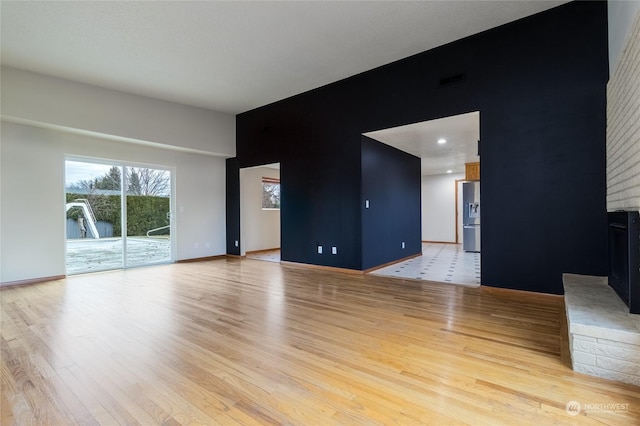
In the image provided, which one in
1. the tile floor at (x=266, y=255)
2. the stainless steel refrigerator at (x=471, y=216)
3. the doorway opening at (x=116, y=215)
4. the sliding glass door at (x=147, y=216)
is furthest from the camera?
the stainless steel refrigerator at (x=471, y=216)

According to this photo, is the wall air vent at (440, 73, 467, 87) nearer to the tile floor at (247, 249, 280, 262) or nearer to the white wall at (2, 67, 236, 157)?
the tile floor at (247, 249, 280, 262)

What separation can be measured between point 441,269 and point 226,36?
484 cm

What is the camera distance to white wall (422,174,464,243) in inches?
368

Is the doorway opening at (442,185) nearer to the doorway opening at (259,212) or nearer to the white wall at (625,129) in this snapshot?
the white wall at (625,129)

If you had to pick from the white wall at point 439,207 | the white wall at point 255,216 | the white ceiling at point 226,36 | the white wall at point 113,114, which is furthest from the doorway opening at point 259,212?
the white wall at point 439,207

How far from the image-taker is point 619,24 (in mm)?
2645

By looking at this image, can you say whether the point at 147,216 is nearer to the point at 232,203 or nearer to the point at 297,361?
the point at 232,203

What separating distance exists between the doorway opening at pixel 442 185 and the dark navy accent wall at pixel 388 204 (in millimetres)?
210

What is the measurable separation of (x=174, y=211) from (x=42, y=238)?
85.4 inches

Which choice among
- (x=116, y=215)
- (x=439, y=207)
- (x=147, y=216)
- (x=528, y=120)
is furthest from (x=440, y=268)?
(x=116, y=215)

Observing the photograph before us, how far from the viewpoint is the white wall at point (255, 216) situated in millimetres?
7242

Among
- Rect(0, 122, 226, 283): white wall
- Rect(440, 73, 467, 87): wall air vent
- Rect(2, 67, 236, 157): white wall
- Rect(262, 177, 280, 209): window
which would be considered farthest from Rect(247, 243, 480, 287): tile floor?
Rect(0, 122, 226, 283): white wall

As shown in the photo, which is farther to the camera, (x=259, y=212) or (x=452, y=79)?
(x=259, y=212)

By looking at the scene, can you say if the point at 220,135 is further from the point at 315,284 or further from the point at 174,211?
the point at 315,284
